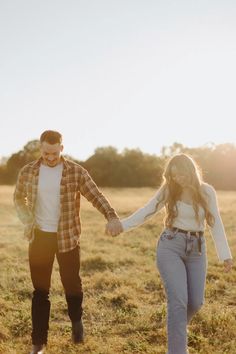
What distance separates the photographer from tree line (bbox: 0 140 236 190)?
59406mm

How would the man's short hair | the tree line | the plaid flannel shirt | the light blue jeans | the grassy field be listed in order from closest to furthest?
the light blue jeans, the man's short hair, the plaid flannel shirt, the grassy field, the tree line

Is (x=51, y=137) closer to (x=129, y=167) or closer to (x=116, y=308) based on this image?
(x=116, y=308)

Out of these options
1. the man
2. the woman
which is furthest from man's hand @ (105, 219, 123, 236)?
the woman

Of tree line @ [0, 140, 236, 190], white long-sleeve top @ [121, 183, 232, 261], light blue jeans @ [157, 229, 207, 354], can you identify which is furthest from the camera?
tree line @ [0, 140, 236, 190]

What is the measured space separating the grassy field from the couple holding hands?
0.69 metres

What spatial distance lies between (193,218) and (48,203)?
1.68 metres

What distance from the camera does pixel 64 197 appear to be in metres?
5.73

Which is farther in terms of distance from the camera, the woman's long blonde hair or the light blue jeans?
the woman's long blonde hair

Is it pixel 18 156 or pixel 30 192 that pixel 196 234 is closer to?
pixel 30 192

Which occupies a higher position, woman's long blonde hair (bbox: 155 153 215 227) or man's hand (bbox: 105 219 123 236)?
woman's long blonde hair (bbox: 155 153 215 227)

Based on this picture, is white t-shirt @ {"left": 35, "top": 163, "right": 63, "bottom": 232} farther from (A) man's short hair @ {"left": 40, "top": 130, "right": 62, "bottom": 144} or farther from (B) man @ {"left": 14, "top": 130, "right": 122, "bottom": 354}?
(A) man's short hair @ {"left": 40, "top": 130, "right": 62, "bottom": 144}

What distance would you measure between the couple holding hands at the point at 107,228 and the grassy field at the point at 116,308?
69 centimetres

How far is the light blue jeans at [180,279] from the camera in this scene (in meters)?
4.86

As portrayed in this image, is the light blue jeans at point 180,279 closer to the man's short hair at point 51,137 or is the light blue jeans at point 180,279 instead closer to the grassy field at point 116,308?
the grassy field at point 116,308
